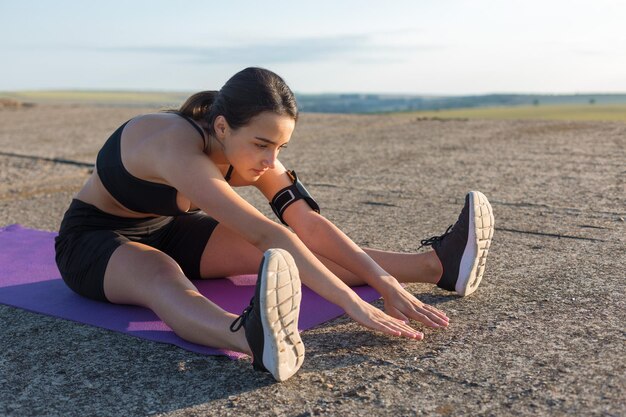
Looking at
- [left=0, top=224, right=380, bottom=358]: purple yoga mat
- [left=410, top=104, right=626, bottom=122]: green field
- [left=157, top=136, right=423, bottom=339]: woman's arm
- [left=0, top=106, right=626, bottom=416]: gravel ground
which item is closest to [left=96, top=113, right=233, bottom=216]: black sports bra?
[left=157, top=136, right=423, bottom=339]: woman's arm

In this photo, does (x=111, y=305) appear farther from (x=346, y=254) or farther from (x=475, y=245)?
(x=475, y=245)

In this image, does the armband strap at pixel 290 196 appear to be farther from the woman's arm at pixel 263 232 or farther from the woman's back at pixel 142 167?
the woman's arm at pixel 263 232

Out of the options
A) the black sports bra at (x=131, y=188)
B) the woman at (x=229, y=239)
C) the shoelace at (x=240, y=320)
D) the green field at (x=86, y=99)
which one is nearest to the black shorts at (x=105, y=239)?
the woman at (x=229, y=239)

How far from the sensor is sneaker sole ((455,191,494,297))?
8.87 ft

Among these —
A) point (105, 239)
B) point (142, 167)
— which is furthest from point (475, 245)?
point (105, 239)

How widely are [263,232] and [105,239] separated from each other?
0.78 metres

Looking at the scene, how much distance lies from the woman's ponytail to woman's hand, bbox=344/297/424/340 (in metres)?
0.93

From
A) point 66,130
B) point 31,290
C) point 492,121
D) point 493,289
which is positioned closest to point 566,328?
point 493,289

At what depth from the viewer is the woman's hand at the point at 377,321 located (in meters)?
2.22

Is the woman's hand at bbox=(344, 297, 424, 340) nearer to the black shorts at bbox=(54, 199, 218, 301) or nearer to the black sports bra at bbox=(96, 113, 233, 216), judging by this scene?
the black sports bra at bbox=(96, 113, 233, 216)

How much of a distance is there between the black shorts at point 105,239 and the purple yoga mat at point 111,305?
0.28ft

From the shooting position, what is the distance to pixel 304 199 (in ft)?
9.26

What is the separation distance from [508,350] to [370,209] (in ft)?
8.03

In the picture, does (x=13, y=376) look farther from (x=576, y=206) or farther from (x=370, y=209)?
(x=576, y=206)
